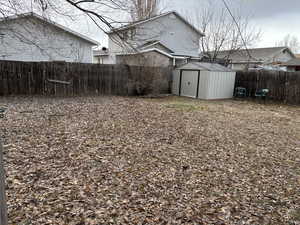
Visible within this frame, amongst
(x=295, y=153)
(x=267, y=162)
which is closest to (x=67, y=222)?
(x=267, y=162)

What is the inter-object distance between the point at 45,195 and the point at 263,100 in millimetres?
11558

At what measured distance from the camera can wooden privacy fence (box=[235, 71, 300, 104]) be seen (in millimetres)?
10492

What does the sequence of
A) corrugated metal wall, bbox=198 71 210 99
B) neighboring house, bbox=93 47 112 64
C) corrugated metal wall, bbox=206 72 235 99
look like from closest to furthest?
corrugated metal wall, bbox=198 71 210 99
corrugated metal wall, bbox=206 72 235 99
neighboring house, bbox=93 47 112 64

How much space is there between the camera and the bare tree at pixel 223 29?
1794cm

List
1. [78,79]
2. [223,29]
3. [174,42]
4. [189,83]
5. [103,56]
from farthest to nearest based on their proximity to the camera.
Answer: [103,56] < [174,42] < [223,29] < [189,83] < [78,79]

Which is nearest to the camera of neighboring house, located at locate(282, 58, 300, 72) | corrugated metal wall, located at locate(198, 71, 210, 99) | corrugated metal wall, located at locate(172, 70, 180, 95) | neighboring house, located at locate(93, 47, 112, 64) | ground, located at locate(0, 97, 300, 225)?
ground, located at locate(0, 97, 300, 225)

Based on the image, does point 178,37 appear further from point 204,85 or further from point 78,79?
point 78,79

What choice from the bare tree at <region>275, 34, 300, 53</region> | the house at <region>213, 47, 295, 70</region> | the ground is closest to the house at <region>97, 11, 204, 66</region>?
the house at <region>213, 47, 295, 70</region>

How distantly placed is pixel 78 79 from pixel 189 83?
5.76 metres

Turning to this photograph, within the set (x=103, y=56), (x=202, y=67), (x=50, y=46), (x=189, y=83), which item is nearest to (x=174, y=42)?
(x=103, y=56)

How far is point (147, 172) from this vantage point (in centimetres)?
309

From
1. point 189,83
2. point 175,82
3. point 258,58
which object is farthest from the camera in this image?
point 258,58

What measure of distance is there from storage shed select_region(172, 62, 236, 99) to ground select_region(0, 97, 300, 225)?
18.8 ft

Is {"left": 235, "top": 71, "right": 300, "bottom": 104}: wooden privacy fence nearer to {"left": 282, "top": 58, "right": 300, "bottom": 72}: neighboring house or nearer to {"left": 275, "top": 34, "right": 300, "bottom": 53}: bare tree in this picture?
{"left": 282, "top": 58, "right": 300, "bottom": 72}: neighboring house
